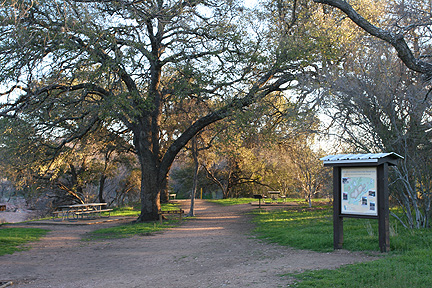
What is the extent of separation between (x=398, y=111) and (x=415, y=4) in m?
3.70

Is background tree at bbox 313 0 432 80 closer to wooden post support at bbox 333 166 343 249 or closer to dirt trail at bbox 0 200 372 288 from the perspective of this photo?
wooden post support at bbox 333 166 343 249

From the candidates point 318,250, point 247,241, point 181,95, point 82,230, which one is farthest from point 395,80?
point 82,230

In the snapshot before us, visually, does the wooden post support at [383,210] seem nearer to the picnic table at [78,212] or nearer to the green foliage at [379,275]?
the green foliage at [379,275]

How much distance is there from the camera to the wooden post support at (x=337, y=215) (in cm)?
893

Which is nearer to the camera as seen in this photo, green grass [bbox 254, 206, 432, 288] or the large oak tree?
green grass [bbox 254, 206, 432, 288]

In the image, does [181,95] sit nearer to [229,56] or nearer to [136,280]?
[229,56]

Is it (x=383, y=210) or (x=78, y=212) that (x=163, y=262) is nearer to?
(x=383, y=210)

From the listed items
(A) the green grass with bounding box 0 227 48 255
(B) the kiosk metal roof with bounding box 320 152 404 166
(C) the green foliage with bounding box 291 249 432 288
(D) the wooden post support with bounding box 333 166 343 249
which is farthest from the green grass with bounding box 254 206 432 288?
(A) the green grass with bounding box 0 227 48 255

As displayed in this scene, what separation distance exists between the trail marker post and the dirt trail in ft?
2.62

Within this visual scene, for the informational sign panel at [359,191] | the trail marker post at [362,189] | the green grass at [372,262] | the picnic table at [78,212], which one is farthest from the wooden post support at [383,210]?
the picnic table at [78,212]

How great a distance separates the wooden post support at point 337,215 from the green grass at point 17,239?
849cm

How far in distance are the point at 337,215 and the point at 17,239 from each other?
1009cm

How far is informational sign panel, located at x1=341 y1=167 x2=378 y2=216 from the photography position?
8.72m

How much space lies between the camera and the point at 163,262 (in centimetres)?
891
